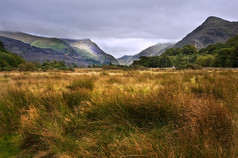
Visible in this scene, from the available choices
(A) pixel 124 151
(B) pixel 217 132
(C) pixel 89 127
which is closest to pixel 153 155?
(A) pixel 124 151

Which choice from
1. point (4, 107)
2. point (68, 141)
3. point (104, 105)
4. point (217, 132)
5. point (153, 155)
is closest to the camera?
point (153, 155)

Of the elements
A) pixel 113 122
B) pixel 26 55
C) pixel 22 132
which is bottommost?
pixel 22 132

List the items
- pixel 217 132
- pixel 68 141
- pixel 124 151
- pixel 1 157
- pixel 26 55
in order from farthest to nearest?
pixel 26 55 < pixel 1 157 < pixel 68 141 < pixel 217 132 < pixel 124 151

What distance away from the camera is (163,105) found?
1.84m

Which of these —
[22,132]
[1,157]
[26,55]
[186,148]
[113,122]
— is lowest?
[1,157]

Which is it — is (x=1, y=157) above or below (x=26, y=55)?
below

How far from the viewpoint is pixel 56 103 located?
2.62 m

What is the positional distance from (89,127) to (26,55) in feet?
765

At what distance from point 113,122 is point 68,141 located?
2.01ft

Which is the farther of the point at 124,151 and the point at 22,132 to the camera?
the point at 22,132

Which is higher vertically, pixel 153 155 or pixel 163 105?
pixel 163 105

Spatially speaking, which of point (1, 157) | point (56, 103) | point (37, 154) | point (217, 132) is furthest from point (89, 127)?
point (217, 132)

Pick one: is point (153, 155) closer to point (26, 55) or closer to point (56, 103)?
point (56, 103)

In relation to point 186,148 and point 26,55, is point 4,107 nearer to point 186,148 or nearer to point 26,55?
point 186,148
